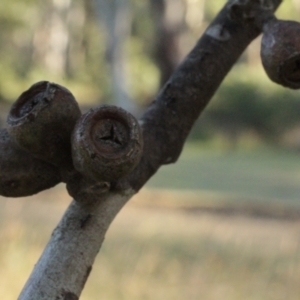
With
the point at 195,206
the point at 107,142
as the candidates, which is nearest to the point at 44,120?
the point at 107,142

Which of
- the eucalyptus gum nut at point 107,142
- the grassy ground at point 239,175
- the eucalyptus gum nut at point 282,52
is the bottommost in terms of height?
the eucalyptus gum nut at point 107,142

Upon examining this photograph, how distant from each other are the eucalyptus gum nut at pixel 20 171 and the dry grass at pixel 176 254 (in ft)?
16.4

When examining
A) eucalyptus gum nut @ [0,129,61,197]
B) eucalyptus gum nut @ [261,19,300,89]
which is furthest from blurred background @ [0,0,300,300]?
eucalyptus gum nut @ [0,129,61,197]

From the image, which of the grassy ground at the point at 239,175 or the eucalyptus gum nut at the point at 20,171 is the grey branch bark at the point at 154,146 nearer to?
the eucalyptus gum nut at the point at 20,171

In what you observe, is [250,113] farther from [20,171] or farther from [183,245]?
[20,171]

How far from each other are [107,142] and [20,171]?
6.0 inches

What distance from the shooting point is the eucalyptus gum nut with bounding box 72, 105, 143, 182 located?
0.80m

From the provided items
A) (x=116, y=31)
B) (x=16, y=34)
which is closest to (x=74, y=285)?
(x=116, y=31)

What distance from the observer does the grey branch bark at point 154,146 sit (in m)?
0.91

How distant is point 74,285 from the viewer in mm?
904

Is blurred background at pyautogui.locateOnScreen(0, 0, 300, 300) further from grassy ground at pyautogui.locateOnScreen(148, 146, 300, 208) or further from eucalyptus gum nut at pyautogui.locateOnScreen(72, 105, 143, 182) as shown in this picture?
eucalyptus gum nut at pyautogui.locateOnScreen(72, 105, 143, 182)

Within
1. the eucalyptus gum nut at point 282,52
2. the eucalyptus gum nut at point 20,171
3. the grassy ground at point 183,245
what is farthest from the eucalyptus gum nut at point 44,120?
the grassy ground at point 183,245

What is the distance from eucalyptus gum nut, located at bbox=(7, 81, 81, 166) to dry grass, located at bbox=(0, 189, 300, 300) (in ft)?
16.6

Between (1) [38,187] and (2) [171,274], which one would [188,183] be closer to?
(2) [171,274]
